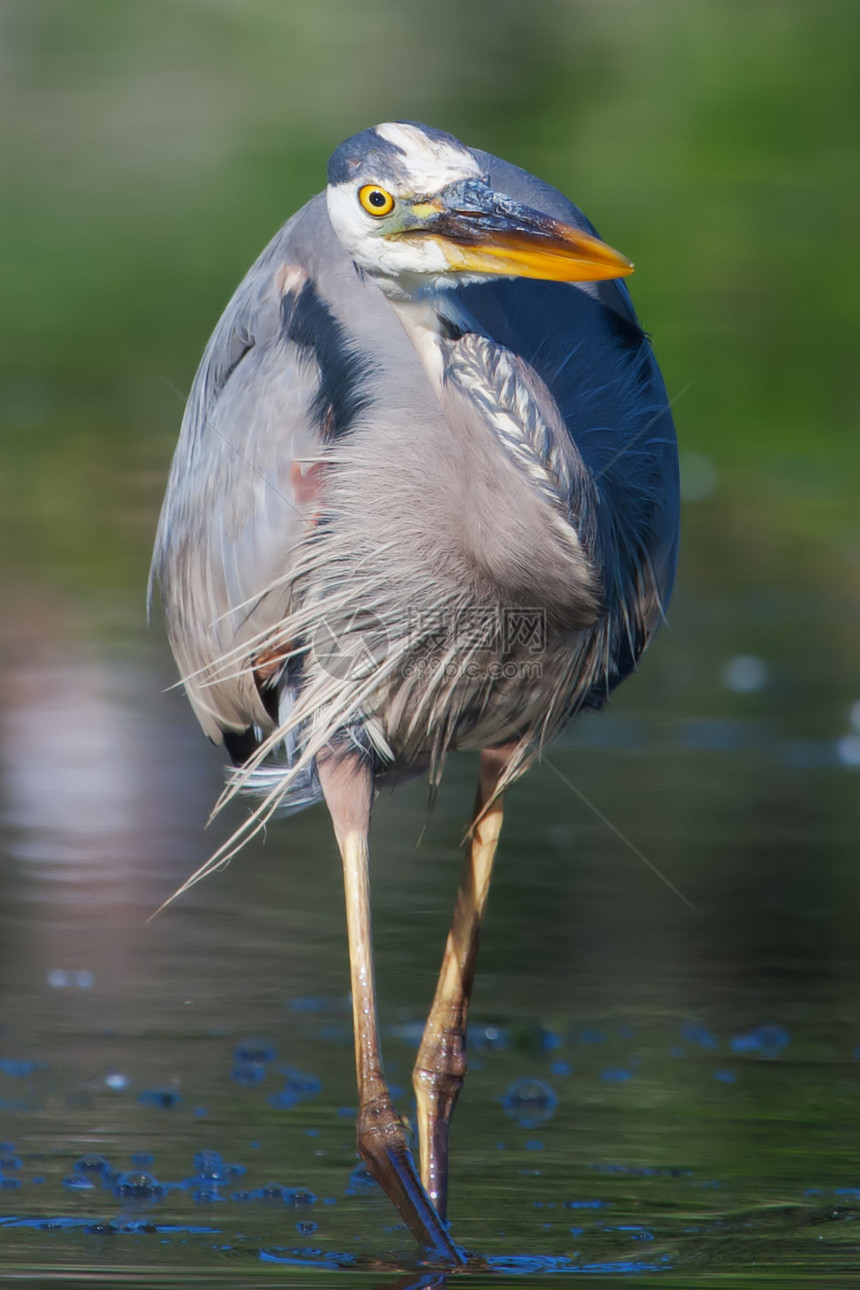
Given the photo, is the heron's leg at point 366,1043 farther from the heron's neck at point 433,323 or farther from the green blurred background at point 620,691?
the heron's neck at point 433,323

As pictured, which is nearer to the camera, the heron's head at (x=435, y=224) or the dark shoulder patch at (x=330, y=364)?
the heron's head at (x=435, y=224)

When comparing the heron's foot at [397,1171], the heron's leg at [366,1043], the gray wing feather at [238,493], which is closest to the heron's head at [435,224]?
the gray wing feather at [238,493]

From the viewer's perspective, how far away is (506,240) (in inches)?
156

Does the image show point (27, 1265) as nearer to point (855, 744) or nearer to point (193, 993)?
point (193, 993)

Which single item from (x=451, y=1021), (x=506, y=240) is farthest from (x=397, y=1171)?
(x=506, y=240)

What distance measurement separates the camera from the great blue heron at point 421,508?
406 centimetres

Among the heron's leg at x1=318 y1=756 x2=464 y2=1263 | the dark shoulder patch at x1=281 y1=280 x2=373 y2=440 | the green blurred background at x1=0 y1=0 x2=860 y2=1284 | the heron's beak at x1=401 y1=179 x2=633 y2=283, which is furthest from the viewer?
the green blurred background at x1=0 y1=0 x2=860 y2=1284

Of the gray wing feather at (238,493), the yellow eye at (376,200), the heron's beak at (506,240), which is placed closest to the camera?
the heron's beak at (506,240)

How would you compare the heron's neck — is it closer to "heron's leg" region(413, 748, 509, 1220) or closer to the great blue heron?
the great blue heron

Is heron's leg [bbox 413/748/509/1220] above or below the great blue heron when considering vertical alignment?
below

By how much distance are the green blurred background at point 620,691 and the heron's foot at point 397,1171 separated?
115mm

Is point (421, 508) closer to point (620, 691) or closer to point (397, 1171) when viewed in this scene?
point (397, 1171)

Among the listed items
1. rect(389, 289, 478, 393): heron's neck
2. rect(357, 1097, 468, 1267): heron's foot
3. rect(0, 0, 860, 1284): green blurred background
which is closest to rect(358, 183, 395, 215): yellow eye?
rect(389, 289, 478, 393): heron's neck

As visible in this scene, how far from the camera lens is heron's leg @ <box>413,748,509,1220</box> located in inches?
185
